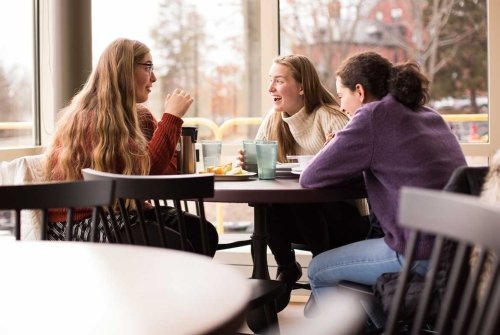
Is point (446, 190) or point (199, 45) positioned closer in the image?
point (446, 190)

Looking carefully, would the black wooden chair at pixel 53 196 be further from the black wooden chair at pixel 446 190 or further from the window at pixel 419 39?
the window at pixel 419 39

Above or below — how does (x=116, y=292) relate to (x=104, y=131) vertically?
below

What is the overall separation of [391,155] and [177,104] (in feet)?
3.14

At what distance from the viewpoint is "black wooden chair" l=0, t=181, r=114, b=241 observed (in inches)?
69.8

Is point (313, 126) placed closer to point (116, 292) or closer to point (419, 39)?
point (419, 39)

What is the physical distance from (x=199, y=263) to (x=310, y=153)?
7.65ft

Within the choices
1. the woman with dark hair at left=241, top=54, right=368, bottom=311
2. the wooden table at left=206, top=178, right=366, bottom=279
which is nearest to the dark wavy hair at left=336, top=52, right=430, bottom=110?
the wooden table at left=206, top=178, right=366, bottom=279

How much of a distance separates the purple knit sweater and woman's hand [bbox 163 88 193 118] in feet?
2.41

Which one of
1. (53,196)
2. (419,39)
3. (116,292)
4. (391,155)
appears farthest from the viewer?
(419,39)

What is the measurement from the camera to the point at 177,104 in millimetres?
3025

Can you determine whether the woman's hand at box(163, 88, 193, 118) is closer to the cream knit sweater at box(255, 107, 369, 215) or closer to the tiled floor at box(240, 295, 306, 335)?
the cream knit sweater at box(255, 107, 369, 215)

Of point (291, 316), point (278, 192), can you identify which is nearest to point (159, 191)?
point (278, 192)

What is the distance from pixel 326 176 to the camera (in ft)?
8.16

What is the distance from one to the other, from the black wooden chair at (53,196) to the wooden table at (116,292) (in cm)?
38
